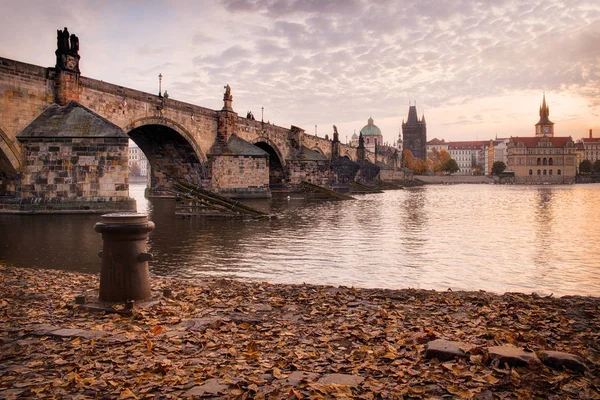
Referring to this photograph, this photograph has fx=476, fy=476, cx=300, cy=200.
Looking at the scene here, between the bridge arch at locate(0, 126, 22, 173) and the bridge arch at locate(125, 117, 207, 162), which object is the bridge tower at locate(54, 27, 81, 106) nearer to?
the bridge arch at locate(0, 126, 22, 173)

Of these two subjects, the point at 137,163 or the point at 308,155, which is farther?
the point at 137,163

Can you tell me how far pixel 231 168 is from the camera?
3381 cm

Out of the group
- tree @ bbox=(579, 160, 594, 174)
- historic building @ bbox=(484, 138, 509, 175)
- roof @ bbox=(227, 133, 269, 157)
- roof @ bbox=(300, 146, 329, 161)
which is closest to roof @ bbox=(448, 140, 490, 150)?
historic building @ bbox=(484, 138, 509, 175)

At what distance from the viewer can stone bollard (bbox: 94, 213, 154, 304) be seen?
17.6 feet

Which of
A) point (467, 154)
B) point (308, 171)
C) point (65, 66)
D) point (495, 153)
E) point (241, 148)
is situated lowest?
point (308, 171)

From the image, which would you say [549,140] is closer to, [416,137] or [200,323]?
[416,137]

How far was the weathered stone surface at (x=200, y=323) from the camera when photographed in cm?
482

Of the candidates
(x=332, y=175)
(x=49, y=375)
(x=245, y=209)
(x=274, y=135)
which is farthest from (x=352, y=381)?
(x=332, y=175)

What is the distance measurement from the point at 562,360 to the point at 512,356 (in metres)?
0.34

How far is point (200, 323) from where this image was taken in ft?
16.3

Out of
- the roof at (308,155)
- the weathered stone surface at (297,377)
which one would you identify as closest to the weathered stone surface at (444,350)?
the weathered stone surface at (297,377)

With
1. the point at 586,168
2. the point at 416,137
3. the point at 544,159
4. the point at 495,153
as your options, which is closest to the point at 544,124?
the point at 586,168

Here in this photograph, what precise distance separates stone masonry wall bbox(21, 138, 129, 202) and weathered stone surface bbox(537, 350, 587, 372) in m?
18.2

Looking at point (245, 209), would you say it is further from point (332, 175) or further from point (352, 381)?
point (332, 175)
